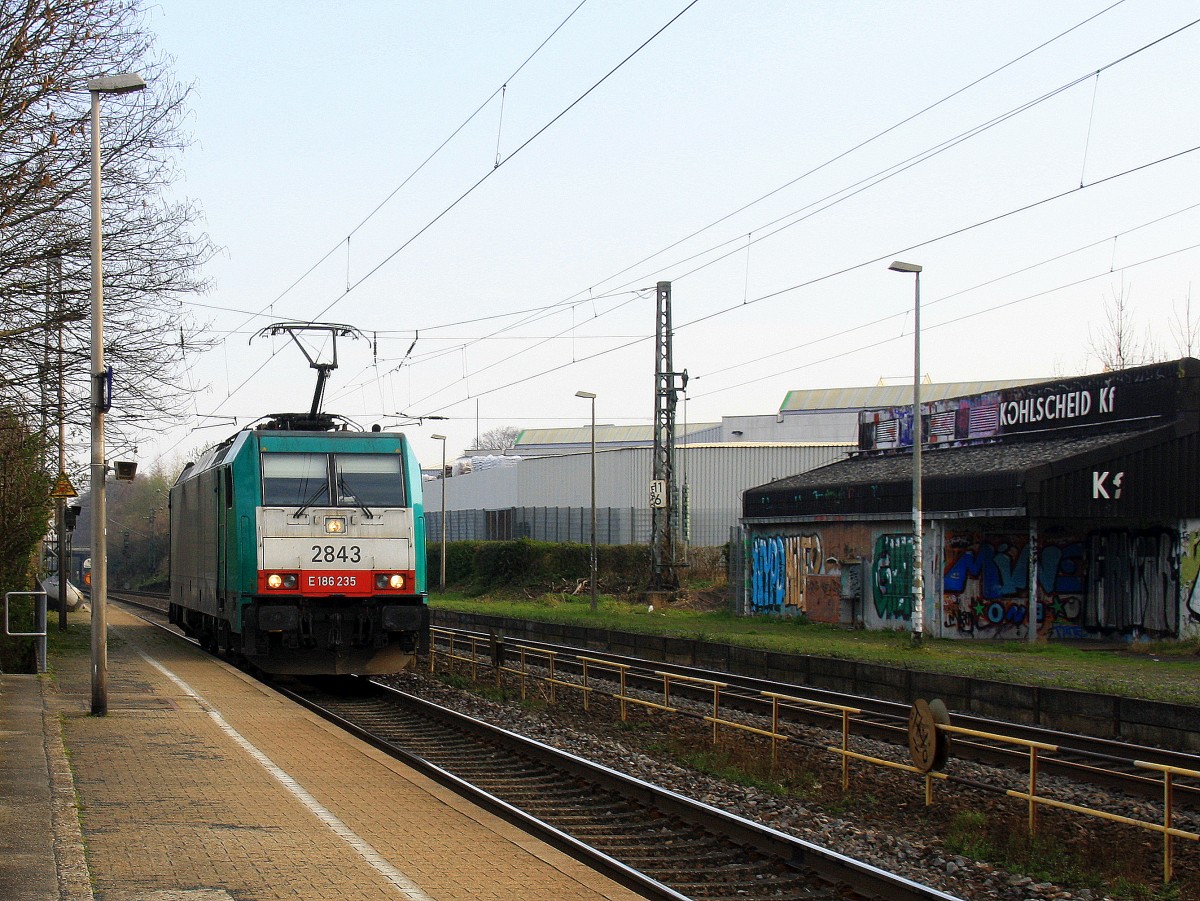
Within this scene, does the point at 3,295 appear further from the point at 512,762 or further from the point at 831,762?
the point at 831,762

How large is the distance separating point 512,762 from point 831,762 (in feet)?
10.8

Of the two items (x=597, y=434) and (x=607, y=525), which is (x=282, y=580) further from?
(x=597, y=434)

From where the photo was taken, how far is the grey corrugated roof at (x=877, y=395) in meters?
74.8

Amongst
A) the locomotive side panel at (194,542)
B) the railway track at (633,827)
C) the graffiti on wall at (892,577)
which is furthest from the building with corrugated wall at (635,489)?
the railway track at (633,827)

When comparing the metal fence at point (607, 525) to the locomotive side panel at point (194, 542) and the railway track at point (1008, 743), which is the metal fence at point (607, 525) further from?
the railway track at point (1008, 743)

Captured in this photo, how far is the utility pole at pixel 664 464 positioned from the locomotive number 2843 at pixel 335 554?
1897 cm

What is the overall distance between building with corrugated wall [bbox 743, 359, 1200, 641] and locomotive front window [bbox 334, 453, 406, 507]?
12097 mm

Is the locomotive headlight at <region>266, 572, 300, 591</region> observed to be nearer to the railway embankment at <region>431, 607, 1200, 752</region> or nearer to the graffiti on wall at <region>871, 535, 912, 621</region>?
the railway embankment at <region>431, 607, 1200, 752</region>

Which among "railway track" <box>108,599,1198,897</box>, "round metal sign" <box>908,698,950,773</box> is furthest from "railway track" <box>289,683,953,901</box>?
"round metal sign" <box>908,698,950,773</box>

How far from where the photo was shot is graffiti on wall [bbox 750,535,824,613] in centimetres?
3500

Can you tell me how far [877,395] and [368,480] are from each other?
199 ft

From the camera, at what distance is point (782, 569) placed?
A: 3650 cm

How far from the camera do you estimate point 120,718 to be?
14.8 meters

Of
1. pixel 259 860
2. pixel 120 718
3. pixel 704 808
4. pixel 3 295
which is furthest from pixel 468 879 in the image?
pixel 3 295
